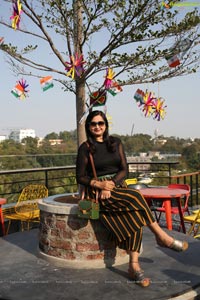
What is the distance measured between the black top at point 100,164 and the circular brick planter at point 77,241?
0.34m

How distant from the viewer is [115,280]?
307cm

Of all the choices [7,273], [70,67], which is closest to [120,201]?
[7,273]

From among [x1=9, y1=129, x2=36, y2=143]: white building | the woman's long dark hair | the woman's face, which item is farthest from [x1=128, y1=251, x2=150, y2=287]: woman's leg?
[x1=9, y1=129, x2=36, y2=143]: white building

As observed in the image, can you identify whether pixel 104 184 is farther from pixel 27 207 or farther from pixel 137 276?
pixel 27 207

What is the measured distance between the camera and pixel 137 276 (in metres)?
3.01

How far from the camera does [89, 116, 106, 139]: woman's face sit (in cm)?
340

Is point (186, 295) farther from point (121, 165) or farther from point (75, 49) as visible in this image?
point (75, 49)

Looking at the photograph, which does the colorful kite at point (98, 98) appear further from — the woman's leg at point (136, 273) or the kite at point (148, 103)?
the woman's leg at point (136, 273)

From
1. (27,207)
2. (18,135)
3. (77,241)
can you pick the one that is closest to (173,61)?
(77,241)

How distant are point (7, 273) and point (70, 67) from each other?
7.35 ft

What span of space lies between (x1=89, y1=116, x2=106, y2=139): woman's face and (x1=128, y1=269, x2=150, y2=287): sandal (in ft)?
4.38

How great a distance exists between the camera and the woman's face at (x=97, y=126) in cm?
340

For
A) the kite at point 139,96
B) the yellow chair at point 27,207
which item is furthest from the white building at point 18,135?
the kite at point 139,96

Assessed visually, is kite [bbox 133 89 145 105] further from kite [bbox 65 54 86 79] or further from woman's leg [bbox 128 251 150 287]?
woman's leg [bbox 128 251 150 287]
